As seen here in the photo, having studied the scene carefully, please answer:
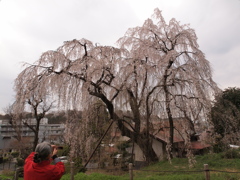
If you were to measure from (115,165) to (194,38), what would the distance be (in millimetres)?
8008

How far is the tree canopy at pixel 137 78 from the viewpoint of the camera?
6520 millimetres

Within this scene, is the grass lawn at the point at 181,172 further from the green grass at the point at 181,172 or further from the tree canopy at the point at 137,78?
the tree canopy at the point at 137,78

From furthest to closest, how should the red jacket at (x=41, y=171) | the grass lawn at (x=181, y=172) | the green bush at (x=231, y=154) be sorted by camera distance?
the green bush at (x=231, y=154), the grass lawn at (x=181, y=172), the red jacket at (x=41, y=171)

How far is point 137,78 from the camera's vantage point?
7.87m

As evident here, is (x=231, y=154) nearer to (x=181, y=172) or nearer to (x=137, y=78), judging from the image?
(x=181, y=172)

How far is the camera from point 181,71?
795 centimetres

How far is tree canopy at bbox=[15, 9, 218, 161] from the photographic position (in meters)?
6.52

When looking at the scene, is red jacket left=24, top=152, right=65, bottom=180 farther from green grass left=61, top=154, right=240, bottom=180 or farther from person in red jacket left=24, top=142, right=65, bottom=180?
green grass left=61, top=154, right=240, bottom=180

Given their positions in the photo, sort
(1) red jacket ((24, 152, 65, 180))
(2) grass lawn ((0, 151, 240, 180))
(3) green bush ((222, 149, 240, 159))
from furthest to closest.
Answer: (3) green bush ((222, 149, 240, 159)) < (2) grass lawn ((0, 151, 240, 180)) < (1) red jacket ((24, 152, 65, 180))

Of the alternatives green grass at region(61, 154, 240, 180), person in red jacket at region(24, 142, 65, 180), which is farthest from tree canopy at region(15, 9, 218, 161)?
person in red jacket at region(24, 142, 65, 180)

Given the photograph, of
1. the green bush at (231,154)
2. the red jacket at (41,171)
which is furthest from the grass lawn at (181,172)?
the red jacket at (41,171)

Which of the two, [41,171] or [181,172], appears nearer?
[41,171]

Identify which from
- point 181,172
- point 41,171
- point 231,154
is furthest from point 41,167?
point 231,154

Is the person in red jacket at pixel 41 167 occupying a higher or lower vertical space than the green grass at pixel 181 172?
higher
